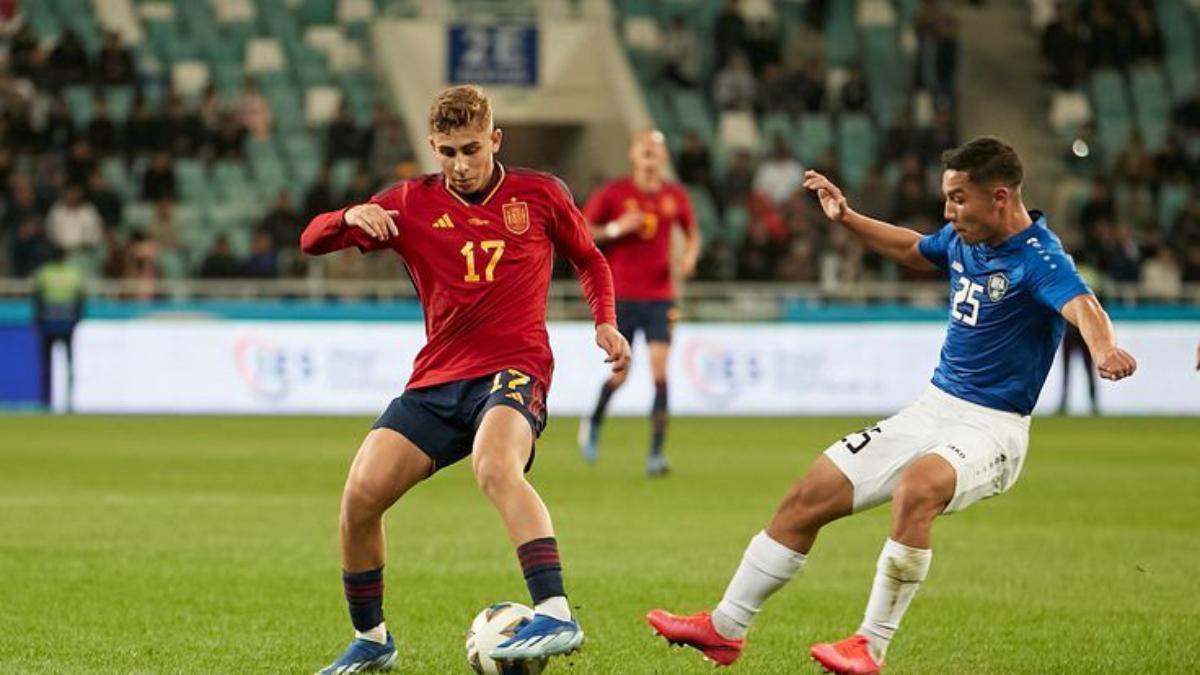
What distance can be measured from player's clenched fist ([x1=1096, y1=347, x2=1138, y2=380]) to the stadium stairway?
87.5 feet

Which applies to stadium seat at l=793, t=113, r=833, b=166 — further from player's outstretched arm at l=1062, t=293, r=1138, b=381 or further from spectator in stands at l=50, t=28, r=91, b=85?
player's outstretched arm at l=1062, t=293, r=1138, b=381

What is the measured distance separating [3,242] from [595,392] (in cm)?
772

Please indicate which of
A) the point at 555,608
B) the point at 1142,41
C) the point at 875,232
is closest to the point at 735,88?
the point at 1142,41

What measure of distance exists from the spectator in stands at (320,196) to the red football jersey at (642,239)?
1047 centimetres

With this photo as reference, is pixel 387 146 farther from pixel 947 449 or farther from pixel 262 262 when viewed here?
pixel 947 449

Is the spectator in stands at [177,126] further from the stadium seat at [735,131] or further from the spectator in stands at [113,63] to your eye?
the stadium seat at [735,131]

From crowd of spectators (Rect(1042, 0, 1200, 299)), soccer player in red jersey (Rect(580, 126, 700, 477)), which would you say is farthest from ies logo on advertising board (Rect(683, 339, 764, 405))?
soccer player in red jersey (Rect(580, 126, 700, 477))

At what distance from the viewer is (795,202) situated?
29.1 m

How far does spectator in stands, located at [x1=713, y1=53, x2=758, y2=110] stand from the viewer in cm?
3158

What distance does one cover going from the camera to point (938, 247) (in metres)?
8.09

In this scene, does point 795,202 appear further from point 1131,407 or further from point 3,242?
point 3,242

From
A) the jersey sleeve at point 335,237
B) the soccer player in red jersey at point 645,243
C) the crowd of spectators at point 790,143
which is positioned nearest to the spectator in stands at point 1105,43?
the crowd of spectators at point 790,143

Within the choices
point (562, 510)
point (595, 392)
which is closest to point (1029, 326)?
point (562, 510)

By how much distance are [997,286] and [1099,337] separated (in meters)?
0.67
